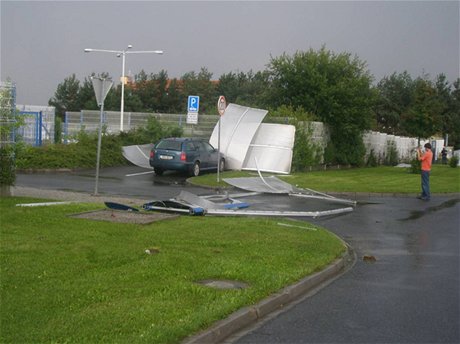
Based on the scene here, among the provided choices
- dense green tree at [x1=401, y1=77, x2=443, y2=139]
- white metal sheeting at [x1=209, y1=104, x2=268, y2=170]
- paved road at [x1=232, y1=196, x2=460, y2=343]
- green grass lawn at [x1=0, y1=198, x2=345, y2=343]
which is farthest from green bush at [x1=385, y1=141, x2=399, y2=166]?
green grass lawn at [x1=0, y1=198, x2=345, y2=343]

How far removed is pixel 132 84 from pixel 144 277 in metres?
68.8

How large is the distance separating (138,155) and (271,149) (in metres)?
6.43

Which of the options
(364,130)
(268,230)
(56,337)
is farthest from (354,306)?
(364,130)

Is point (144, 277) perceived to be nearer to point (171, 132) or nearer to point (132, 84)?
point (171, 132)

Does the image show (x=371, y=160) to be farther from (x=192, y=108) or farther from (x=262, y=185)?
(x=262, y=185)

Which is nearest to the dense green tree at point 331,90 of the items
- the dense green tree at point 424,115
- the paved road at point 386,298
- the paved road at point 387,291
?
the dense green tree at point 424,115

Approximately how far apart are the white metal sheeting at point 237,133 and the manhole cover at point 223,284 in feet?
68.6

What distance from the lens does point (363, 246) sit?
37.4 feet

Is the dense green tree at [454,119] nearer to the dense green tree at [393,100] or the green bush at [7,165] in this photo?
the dense green tree at [393,100]

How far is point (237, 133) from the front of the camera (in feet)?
96.2

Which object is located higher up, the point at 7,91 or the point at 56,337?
the point at 7,91

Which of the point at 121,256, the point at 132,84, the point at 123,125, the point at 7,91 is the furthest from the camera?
the point at 132,84

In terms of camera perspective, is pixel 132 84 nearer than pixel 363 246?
No

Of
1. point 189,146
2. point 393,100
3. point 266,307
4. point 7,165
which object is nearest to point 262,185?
point 189,146
